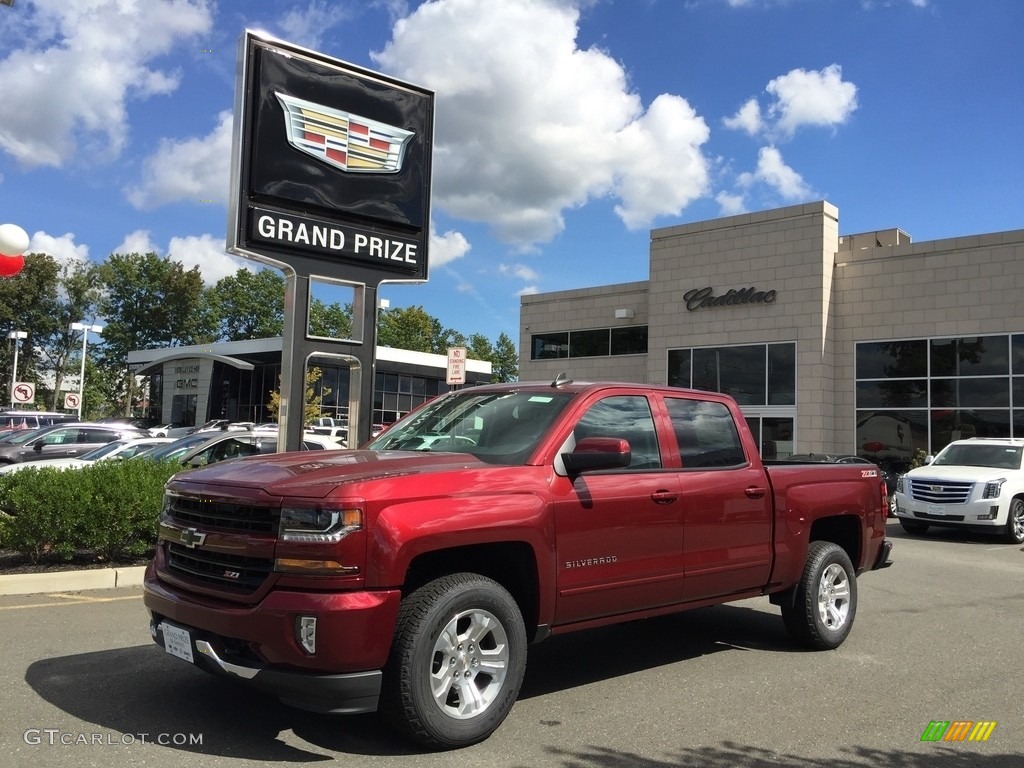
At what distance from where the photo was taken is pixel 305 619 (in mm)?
3709

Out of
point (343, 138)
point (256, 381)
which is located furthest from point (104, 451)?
point (256, 381)

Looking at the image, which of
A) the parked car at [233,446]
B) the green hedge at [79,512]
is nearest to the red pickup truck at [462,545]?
the green hedge at [79,512]

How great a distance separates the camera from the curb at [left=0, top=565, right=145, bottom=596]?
7.61 meters

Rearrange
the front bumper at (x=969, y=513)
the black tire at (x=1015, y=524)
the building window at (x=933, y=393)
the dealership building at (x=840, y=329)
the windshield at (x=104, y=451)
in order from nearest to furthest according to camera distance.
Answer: the front bumper at (x=969, y=513) < the black tire at (x=1015, y=524) < the windshield at (x=104, y=451) < the building window at (x=933, y=393) < the dealership building at (x=840, y=329)

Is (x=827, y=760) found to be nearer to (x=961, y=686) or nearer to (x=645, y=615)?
(x=645, y=615)

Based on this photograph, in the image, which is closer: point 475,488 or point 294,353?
point 475,488

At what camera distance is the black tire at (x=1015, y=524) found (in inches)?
A: 561

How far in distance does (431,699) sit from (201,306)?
91584mm

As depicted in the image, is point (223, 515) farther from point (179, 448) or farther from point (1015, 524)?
point (1015, 524)

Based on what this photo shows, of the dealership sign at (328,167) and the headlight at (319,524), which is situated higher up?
the dealership sign at (328,167)

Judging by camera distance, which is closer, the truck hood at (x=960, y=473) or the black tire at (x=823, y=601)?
the black tire at (x=823, y=601)

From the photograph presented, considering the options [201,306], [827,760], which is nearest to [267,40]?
[827,760]

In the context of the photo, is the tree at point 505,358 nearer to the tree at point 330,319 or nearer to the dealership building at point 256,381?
the tree at point 330,319
